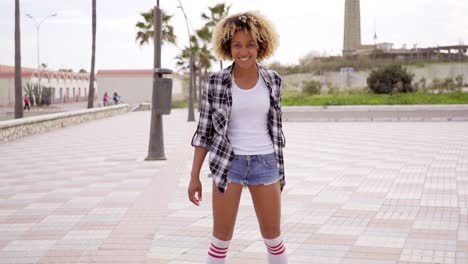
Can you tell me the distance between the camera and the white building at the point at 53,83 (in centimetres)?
5244

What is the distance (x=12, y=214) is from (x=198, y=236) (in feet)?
7.59

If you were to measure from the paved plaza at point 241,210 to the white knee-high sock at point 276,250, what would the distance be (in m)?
1.31

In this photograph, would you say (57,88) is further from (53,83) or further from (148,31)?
(148,31)

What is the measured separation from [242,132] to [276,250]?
657 millimetres

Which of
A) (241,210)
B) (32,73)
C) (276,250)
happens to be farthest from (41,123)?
(32,73)

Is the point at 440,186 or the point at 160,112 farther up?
the point at 160,112

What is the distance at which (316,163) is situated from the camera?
10.4m

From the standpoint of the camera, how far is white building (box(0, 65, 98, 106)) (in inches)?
2064

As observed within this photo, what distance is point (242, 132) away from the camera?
3.04 metres

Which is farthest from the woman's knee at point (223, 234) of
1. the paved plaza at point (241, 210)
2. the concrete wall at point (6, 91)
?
the concrete wall at point (6, 91)

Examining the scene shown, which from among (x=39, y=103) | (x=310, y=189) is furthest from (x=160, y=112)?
(x=39, y=103)

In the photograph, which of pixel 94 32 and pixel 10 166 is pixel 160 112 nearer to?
pixel 10 166

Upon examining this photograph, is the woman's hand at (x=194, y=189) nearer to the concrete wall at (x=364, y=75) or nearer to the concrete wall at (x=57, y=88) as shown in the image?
the concrete wall at (x=364, y=75)

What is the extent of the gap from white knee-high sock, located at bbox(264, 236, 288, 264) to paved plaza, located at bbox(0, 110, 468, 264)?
4.29 feet
